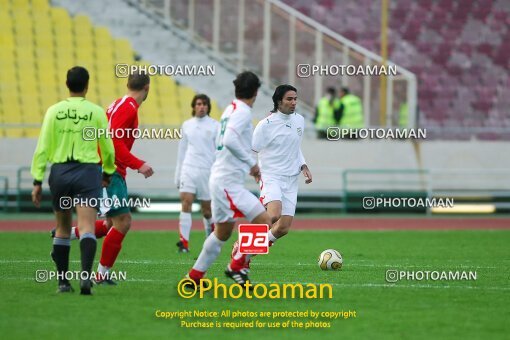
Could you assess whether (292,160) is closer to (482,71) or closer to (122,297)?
(122,297)

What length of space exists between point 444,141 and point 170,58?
24.4 ft

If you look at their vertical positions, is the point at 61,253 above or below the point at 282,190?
below

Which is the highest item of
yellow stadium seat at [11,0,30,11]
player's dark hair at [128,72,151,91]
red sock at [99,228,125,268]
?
Answer: yellow stadium seat at [11,0,30,11]

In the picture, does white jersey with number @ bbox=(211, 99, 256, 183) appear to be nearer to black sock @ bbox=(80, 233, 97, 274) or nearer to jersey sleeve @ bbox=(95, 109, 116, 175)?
jersey sleeve @ bbox=(95, 109, 116, 175)

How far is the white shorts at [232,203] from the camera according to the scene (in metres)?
11.1

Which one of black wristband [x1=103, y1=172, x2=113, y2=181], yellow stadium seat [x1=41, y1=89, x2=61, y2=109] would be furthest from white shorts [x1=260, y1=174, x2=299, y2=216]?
yellow stadium seat [x1=41, y1=89, x2=61, y2=109]

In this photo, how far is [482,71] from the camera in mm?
35000

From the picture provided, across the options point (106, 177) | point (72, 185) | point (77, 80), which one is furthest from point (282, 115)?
point (72, 185)

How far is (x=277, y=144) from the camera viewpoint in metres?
13.8

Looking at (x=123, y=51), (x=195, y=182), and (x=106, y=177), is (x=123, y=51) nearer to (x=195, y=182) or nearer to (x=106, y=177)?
(x=195, y=182)

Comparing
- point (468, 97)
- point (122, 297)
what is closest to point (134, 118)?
point (122, 297)

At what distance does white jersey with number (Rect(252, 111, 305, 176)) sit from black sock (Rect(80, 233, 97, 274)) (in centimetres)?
346

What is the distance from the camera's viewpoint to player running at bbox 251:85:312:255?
1362cm

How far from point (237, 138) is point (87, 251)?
1758mm
